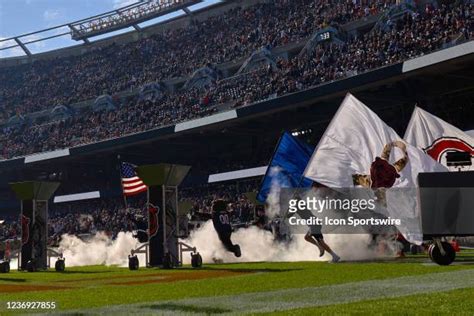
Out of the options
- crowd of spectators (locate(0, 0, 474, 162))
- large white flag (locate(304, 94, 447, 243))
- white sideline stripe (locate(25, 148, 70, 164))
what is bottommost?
large white flag (locate(304, 94, 447, 243))

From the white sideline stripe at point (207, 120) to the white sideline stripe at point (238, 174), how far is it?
4379 mm

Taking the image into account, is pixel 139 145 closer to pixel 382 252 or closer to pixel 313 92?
pixel 313 92

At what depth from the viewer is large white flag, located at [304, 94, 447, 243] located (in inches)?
649

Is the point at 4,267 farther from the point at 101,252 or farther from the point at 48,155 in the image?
the point at 48,155

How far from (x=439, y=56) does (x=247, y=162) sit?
778 inches

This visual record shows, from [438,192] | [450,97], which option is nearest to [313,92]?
[450,97]

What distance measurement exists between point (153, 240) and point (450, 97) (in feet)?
73.7

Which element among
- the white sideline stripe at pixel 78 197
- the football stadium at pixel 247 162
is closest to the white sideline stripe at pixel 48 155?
the football stadium at pixel 247 162

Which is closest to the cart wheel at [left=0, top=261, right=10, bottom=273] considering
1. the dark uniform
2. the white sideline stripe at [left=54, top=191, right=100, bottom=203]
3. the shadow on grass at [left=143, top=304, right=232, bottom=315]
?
the dark uniform

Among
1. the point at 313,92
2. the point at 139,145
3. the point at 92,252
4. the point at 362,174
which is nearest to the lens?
the point at 362,174

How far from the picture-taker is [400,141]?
17.3 m

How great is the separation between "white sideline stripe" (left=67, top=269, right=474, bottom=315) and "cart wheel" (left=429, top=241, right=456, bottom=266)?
2.59 m

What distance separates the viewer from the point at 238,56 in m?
56.9

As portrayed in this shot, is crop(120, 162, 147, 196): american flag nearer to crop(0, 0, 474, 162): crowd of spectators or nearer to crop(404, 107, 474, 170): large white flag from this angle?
crop(404, 107, 474, 170): large white flag
